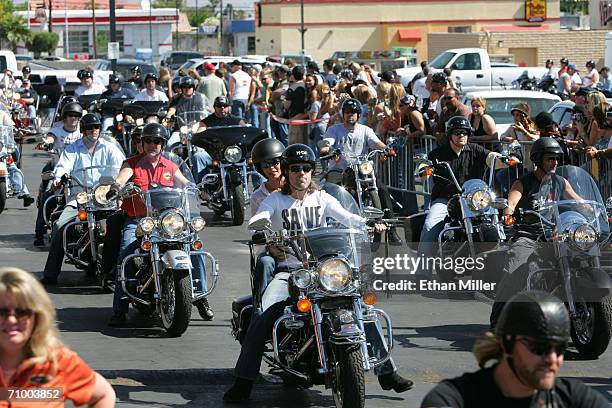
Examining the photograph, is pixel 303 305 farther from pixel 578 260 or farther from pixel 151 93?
pixel 151 93

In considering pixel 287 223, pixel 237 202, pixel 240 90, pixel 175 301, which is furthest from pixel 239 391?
pixel 240 90

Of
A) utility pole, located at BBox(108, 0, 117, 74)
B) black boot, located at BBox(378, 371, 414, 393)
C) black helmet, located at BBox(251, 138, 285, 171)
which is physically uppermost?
utility pole, located at BBox(108, 0, 117, 74)

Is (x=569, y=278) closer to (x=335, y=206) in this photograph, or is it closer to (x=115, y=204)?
(x=335, y=206)

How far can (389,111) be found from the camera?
19.6 meters

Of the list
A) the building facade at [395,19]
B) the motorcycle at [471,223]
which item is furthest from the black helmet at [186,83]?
the building facade at [395,19]

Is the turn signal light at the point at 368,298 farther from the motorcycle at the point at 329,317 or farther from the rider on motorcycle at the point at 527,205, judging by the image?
the rider on motorcycle at the point at 527,205

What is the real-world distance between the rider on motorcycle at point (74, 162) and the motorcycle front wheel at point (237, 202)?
3785 mm

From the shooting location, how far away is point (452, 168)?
43.8 ft

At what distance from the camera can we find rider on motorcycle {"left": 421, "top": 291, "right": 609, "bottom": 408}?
4156mm

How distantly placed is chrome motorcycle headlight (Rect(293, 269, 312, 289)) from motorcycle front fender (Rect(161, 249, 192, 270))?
2439 mm

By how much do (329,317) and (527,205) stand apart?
11.7 feet

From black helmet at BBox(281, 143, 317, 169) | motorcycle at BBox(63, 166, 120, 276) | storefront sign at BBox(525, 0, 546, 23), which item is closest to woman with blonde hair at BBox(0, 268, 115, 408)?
black helmet at BBox(281, 143, 317, 169)

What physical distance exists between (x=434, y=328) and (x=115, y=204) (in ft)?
11.3

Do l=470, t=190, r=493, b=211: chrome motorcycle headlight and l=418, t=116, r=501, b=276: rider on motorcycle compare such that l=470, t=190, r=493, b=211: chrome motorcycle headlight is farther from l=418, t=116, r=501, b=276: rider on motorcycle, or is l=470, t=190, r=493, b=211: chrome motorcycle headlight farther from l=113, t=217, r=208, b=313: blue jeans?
l=113, t=217, r=208, b=313: blue jeans
